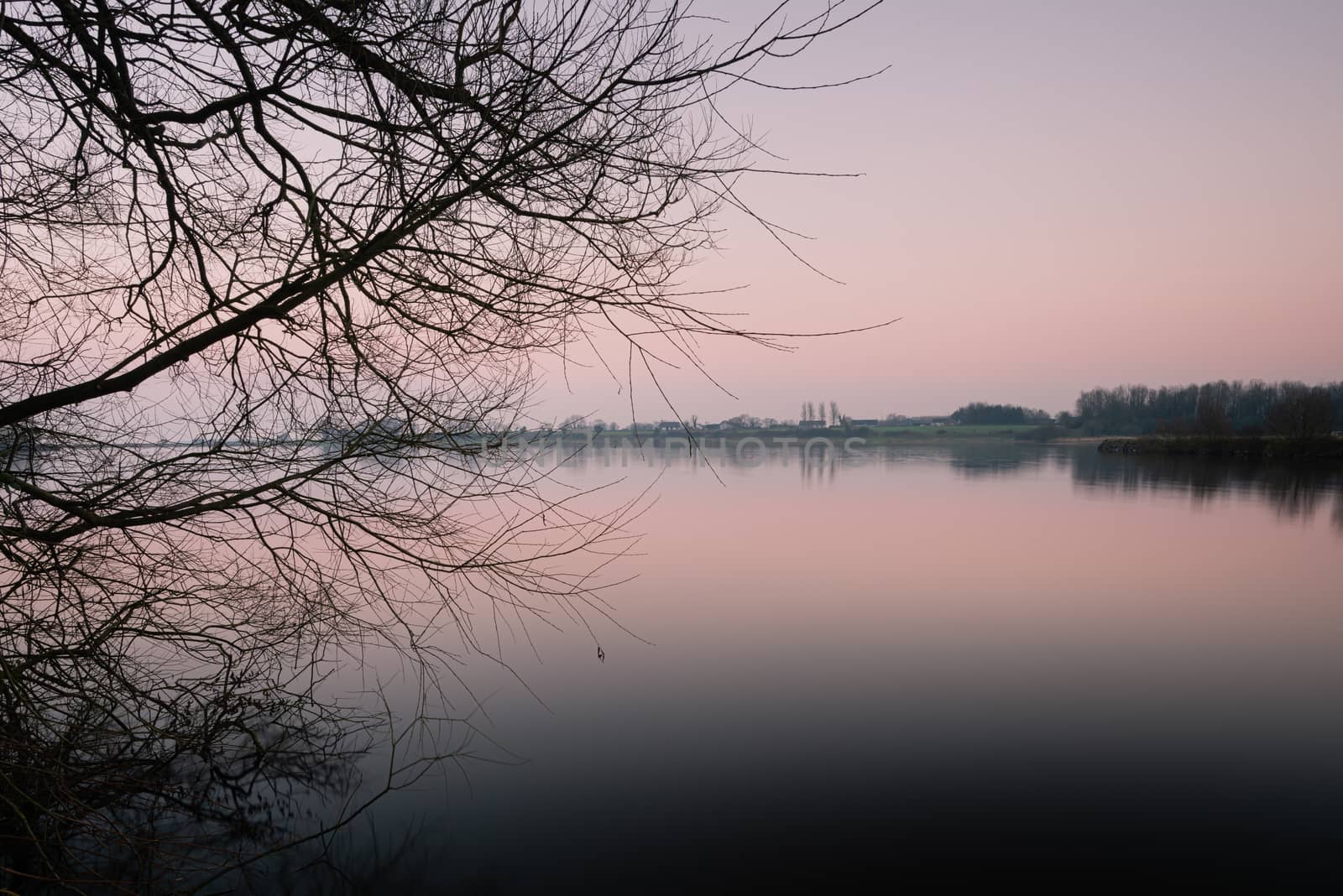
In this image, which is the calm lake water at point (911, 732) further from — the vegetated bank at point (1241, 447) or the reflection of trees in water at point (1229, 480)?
the vegetated bank at point (1241, 447)

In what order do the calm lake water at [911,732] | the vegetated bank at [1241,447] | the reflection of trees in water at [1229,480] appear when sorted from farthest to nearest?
1. the vegetated bank at [1241,447]
2. the reflection of trees in water at [1229,480]
3. the calm lake water at [911,732]

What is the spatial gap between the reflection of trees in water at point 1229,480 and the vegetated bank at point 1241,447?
99.8 inches

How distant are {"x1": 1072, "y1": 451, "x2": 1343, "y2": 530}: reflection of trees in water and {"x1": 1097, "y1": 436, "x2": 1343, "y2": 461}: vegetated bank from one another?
254 centimetres

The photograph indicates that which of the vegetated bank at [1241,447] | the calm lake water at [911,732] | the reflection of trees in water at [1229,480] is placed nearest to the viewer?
the calm lake water at [911,732]

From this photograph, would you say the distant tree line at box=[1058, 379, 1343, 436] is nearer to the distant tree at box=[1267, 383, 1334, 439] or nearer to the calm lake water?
the distant tree at box=[1267, 383, 1334, 439]

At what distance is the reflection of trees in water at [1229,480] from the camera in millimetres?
17734

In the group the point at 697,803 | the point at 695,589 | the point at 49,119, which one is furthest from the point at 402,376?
the point at 695,589

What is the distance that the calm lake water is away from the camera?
12.1 feet

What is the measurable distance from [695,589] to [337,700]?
4398 millimetres

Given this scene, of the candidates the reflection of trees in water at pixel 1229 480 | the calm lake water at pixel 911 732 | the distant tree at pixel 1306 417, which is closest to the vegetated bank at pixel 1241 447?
the distant tree at pixel 1306 417

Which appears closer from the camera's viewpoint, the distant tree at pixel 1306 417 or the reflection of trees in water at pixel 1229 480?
the reflection of trees in water at pixel 1229 480

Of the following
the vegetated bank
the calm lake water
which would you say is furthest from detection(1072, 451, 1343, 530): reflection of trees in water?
the calm lake water

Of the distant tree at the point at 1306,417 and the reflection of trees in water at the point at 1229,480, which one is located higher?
the distant tree at the point at 1306,417

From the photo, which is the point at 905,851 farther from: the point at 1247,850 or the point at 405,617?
the point at 405,617
